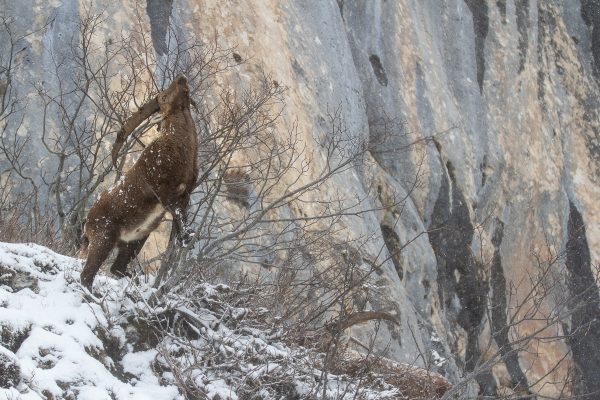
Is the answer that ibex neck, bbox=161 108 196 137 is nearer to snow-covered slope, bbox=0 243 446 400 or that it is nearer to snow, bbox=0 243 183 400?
snow-covered slope, bbox=0 243 446 400

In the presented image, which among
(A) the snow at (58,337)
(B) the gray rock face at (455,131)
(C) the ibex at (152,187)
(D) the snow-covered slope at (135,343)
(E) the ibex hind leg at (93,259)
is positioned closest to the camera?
(A) the snow at (58,337)

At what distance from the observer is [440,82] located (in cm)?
2023

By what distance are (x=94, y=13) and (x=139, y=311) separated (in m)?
6.33

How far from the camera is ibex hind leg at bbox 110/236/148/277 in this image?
7271mm

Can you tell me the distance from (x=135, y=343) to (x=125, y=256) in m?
0.64

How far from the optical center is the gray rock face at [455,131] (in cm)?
1409

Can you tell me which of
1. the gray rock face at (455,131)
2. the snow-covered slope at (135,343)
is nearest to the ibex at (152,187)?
the snow-covered slope at (135,343)

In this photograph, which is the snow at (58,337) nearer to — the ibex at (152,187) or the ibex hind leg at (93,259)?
the ibex hind leg at (93,259)

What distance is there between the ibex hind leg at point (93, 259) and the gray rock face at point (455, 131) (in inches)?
194

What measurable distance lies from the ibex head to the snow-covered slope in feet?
3.07

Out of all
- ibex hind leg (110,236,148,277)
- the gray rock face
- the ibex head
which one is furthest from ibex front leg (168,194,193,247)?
the gray rock face

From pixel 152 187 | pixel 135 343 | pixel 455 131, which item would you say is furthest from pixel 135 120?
pixel 455 131

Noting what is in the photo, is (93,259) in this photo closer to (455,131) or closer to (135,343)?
(135,343)

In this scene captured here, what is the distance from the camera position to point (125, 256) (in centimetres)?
736
